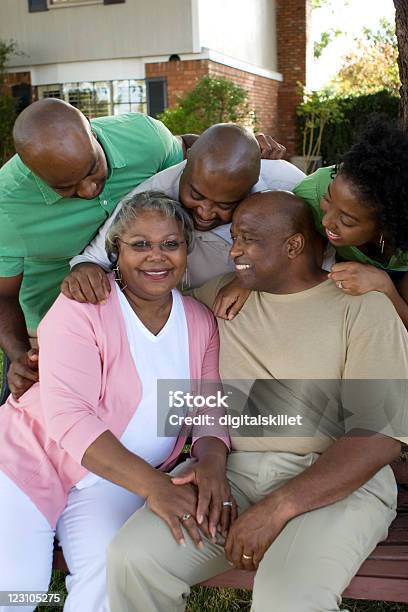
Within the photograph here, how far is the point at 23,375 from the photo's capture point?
114 inches

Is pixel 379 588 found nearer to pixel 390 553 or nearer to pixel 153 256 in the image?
pixel 390 553

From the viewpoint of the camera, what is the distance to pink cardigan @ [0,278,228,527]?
2455 millimetres

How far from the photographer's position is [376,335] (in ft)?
7.86

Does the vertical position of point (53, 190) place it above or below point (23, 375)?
above

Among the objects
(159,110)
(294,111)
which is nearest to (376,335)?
(159,110)

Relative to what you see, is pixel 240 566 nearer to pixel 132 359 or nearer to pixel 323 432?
pixel 323 432

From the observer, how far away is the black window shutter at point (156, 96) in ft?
47.0

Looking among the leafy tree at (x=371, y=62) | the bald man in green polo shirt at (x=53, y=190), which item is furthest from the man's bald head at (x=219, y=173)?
the leafy tree at (x=371, y=62)

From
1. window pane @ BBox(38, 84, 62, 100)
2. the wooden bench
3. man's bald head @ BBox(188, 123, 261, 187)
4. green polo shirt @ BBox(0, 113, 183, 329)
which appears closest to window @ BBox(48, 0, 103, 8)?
window pane @ BBox(38, 84, 62, 100)

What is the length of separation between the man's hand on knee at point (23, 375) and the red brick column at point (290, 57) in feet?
52.1

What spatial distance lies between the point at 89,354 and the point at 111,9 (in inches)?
540

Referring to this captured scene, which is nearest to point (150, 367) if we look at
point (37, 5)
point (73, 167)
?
point (73, 167)

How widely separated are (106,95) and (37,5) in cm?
254

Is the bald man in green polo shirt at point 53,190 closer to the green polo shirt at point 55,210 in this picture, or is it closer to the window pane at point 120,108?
the green polo shirt at point 55,210
